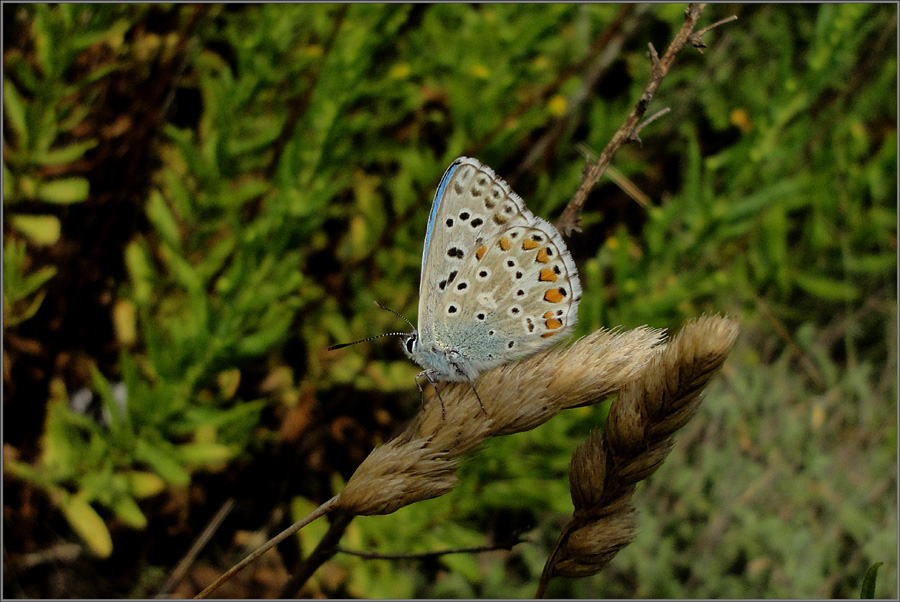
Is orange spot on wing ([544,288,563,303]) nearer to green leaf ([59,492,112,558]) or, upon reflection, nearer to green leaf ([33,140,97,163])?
green leaf ([59,492,112,558])

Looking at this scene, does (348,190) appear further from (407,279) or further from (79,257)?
(79,257)

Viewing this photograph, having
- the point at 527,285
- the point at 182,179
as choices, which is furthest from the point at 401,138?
the point at 527,285

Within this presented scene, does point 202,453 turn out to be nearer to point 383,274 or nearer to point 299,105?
point 383,274

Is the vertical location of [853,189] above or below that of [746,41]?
below

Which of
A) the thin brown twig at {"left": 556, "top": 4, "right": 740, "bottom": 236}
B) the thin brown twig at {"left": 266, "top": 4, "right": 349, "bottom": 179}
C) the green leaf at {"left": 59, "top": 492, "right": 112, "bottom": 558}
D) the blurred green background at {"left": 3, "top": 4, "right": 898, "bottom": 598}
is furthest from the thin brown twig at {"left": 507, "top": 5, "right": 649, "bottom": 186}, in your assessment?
the green leaf at {"left": 59, "top": 492, "right": 112, "bottom": 558}

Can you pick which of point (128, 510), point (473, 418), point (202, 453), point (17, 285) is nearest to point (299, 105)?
point (17, 285)

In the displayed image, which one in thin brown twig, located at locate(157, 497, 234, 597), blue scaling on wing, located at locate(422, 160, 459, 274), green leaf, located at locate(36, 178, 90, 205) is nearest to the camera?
blue scaling on wing, located at locate(422, 160, 459, 274)

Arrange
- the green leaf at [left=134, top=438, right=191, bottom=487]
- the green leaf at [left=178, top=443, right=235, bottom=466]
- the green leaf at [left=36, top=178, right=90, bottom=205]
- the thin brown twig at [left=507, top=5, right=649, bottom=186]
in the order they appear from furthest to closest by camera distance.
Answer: the thin brown twig at [left=507, top=5, right=649, bottom=186], the green leaf at [left=36, top=178, right=90, bottom=205], the green leaf at [left=178, top=443, right=235, bottom=466], the green leaf at [left=134, top=438, right=191, bottom=487]
